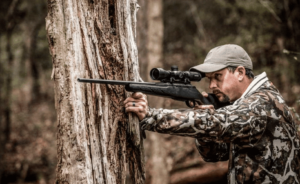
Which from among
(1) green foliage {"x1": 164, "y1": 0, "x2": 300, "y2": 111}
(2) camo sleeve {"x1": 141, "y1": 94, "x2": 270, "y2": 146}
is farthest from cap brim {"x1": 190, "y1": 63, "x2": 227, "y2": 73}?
(1) green foliage {"x1": 164, "y1": 0, "x2": 300, "y2": 111}

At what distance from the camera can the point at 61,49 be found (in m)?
3.03

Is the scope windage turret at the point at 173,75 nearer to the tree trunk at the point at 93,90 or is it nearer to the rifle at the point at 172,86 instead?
the rifle at the point at 172,86

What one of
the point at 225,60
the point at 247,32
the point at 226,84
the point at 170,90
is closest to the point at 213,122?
the point at 170,90

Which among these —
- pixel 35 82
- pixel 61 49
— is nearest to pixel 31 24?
pixel 35 82

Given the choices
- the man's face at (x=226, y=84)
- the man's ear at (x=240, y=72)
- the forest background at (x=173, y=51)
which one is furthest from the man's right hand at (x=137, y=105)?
the forest background at (x=173, y=51)

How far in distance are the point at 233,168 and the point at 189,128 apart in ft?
2.68

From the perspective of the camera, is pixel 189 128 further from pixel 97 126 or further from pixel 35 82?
pixel 35 82

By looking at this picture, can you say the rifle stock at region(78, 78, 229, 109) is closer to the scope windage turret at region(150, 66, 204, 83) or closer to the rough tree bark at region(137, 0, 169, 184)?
the scope windage turret at region(150, 66, 204, 83)

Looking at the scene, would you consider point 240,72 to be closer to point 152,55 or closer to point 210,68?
point 210,68

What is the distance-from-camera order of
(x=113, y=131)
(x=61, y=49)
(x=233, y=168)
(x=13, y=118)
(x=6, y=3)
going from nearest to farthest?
(x=61, y=49) → (x=113, y=131) → (x=233, y=168) → (x=6, y=3) → (x=13, y=118)

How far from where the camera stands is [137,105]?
322 cm

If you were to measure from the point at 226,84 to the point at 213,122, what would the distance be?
0.74 m

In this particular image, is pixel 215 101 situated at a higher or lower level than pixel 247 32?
lower

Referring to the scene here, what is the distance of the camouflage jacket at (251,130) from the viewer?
10.6 feet
